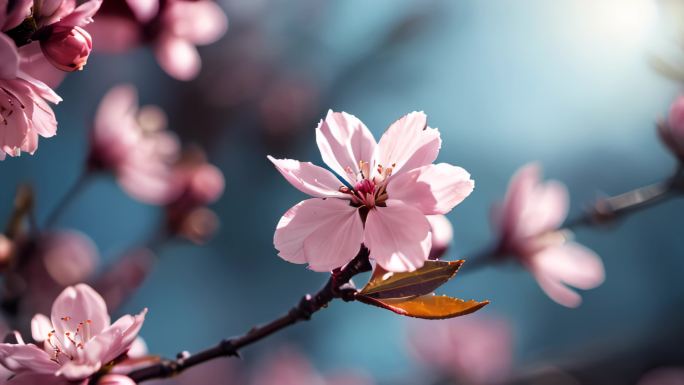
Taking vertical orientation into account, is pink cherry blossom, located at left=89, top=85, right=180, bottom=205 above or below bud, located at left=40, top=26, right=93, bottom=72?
below

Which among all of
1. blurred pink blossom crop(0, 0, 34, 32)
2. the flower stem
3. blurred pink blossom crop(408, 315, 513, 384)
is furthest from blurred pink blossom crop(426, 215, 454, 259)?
blurred pink blossom crop(408, 315, 513, 384)

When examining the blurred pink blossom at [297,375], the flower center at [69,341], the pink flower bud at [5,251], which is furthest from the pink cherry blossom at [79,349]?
the blurred pink blossom at [297,375]

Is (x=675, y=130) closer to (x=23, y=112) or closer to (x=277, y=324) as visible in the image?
(x=277, y=324)

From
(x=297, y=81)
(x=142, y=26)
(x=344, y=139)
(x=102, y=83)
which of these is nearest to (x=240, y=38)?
(x=297, y=81)

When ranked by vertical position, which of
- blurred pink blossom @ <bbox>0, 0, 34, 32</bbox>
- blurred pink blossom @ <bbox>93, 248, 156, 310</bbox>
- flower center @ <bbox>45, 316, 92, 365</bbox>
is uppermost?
blurred pink blossom @ <bbox>0, 0, 34, 32</bbox>

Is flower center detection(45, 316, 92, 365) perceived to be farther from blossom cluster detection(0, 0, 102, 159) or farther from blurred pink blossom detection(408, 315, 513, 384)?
blurred pink blossom detection(408, 315, 513, 384)

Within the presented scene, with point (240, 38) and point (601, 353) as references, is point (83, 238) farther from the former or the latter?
point (240, 38)
